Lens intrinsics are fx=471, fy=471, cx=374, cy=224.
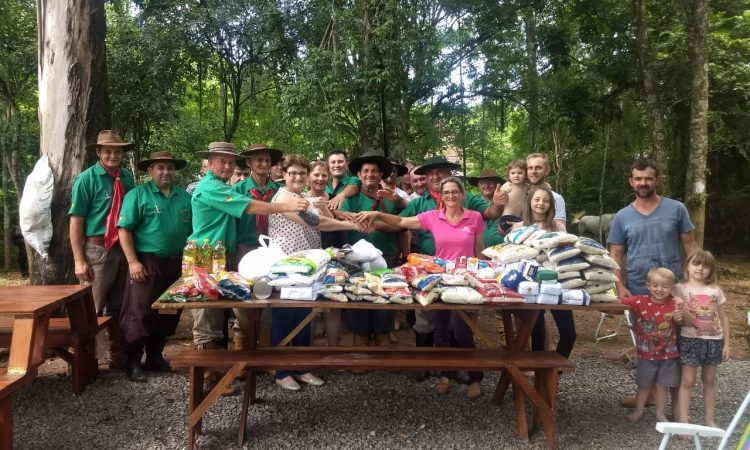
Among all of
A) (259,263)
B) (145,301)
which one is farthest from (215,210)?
(145,301)

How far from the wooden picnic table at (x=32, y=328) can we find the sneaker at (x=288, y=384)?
1664 millimetres

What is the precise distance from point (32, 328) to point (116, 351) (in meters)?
1.38

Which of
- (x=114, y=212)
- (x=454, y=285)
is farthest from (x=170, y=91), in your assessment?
(x=454, y=285)

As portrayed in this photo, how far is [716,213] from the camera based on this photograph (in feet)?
50.1

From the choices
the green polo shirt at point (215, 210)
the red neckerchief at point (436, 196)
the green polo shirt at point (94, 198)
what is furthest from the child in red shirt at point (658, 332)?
the green polo shirt at point (94, 198)

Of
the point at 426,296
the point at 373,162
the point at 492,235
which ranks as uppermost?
the point at 373,162

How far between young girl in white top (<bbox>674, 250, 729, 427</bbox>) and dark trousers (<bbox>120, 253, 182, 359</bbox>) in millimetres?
4176

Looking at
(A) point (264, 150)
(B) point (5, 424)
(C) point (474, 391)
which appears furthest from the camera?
(A) point (264, 150)

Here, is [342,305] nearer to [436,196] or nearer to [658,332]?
[436,196]

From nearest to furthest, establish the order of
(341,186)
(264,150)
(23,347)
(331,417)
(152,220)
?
(23,347) → (331,417) → (152,220) → (264,150) → (341,186)

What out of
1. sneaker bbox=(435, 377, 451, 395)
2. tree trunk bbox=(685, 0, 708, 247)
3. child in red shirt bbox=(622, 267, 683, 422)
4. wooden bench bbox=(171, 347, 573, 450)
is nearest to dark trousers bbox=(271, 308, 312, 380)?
wooden bench bbox=(171, 347, 573, 450)

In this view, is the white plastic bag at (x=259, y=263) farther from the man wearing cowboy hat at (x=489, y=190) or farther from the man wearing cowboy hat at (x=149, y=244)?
the man wearing cowboy hat at (x=489, y=190)

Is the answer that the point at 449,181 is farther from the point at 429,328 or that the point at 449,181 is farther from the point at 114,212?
the point at 114,212

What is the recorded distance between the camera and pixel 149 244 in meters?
4.13
